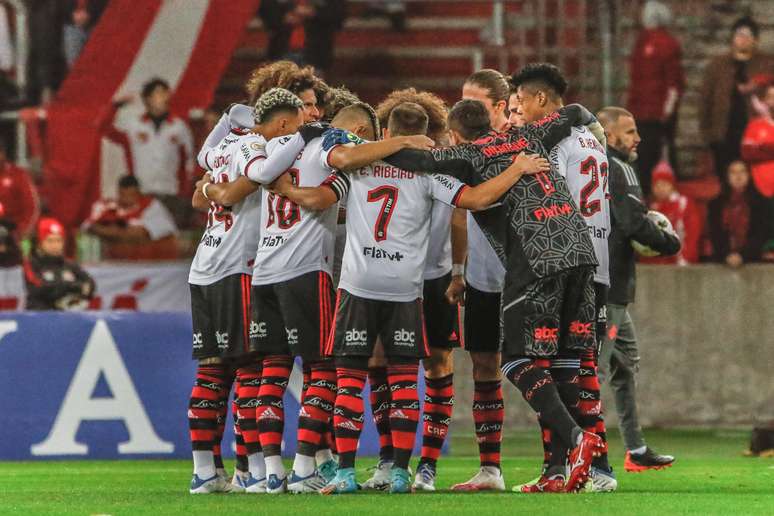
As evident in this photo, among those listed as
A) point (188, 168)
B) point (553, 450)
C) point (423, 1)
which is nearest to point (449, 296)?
point (553, 450)

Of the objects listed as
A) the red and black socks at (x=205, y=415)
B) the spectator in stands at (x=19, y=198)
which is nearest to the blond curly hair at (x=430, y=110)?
the red and black socks at (x=205, y=415)

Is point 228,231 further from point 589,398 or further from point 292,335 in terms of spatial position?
point 589,398

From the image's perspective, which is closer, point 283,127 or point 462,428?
point 283,127

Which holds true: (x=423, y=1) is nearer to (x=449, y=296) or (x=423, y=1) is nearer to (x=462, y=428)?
(x=462, y=428)

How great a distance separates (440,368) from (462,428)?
18.3 ft

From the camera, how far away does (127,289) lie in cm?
1461

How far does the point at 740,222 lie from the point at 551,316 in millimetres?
7323

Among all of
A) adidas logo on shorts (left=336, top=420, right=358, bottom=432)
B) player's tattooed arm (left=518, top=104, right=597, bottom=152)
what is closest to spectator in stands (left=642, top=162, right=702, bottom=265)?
player's tattooed arm (left=518, top=104, right=597, bottom=152)

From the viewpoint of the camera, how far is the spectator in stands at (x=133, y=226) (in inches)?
627

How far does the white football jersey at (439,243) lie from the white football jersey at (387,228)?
17.3 inches

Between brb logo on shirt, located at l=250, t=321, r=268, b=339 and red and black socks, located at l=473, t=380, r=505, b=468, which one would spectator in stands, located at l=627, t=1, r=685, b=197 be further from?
brb logo on shirt, located at l=250, t=321, r=268, b=339

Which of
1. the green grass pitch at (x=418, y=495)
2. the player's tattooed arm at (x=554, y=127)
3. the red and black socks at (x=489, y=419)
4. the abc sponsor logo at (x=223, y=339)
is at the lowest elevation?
the green grass pitch at (x=418, y=495)

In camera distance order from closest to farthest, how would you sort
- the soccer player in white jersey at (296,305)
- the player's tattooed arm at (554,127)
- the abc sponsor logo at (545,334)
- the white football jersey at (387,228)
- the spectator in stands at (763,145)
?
the abc sponsor logo at (545,334)
the white football jersey at (387,228)
the soccer player in white jersey at (296,305)
the player's tattooed arm at (554,127)
the spectator in stands at (763,145)

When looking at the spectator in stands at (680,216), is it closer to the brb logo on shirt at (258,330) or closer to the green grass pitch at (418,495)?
the green grass pitch at (418,495)
